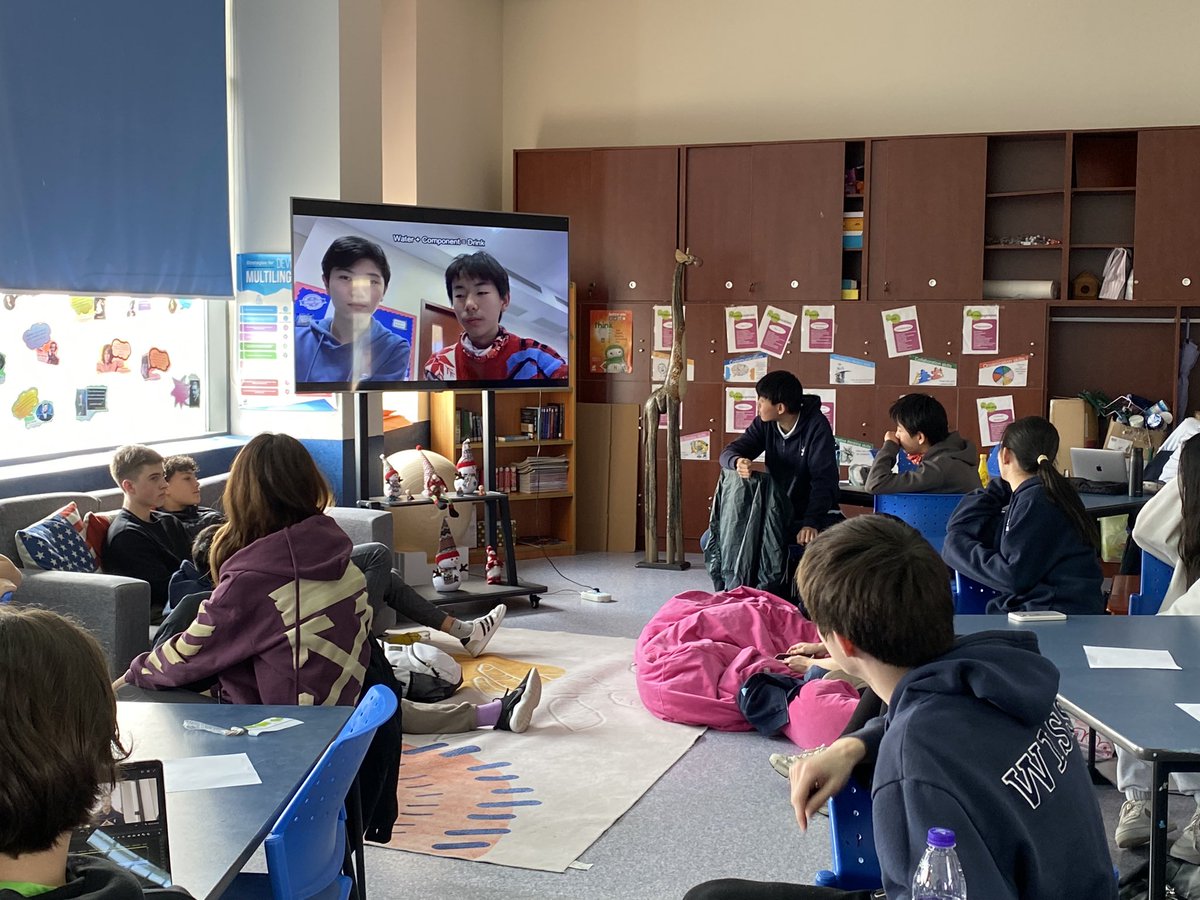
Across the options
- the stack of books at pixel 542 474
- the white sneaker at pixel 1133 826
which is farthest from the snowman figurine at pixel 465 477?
the white sneaker at pixel 1133 826

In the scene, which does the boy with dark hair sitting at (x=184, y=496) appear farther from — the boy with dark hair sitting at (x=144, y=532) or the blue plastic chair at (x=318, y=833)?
the blue plastic chair at (x=318, y=833)

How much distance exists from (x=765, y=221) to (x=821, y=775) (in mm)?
6043

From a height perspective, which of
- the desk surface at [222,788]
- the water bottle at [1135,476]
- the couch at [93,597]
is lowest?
the couch at [93,597]

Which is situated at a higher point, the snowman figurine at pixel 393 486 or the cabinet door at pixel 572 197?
the cabinet door at pixel 572 197

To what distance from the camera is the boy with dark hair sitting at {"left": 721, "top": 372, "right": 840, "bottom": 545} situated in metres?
5.94

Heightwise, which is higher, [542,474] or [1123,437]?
[1123,437]

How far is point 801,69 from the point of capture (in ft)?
26.1

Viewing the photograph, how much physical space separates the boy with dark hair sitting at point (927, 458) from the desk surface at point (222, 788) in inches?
136

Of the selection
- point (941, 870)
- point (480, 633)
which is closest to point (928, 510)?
point (480, 633)

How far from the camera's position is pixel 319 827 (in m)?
2.08

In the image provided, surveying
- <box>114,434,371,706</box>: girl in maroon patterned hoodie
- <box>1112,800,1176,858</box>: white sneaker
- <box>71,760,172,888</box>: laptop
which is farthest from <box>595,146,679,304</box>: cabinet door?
<box>71,760,172,888</box>: laptop

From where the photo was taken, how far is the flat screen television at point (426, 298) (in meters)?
5.71

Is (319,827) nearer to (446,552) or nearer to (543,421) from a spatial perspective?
(446,552)

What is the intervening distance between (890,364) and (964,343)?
1.45ft
